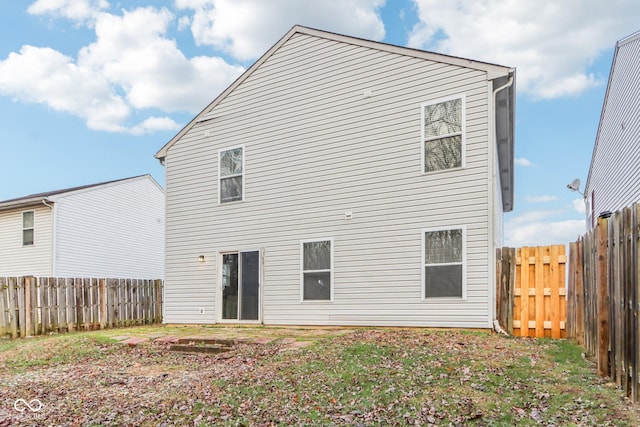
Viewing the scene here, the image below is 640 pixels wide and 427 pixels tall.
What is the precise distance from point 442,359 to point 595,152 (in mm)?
19475

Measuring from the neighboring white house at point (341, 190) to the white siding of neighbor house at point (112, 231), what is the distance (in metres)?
6.80

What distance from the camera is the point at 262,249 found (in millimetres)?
12484

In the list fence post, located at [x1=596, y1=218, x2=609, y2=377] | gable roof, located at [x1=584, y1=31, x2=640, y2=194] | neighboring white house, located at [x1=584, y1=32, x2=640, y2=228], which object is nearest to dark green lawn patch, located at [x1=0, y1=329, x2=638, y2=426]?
fence post, located at [x1=596, y1=218, x2=609, y2=377]

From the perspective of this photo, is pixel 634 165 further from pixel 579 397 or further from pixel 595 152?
pixel 579 397

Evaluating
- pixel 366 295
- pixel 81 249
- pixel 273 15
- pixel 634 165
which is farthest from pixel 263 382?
pixel 81 249

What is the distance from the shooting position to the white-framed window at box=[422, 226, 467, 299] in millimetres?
9914

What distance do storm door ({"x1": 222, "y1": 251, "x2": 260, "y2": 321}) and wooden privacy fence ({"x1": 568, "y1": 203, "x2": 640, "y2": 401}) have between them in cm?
784

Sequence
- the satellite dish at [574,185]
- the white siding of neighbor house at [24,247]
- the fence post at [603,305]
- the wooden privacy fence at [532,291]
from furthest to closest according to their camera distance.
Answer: the satellite dish at [574,185], the white siding of neighbor house at [24,247], the wooden privacy fence at [532,291], the fence post at [603,305]

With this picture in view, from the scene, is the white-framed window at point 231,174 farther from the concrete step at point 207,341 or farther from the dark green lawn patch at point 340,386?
the dark green lawn patch at point 340,386

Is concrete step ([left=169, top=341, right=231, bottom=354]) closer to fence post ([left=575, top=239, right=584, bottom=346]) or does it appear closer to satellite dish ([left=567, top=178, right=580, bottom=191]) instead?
fence post ([left=575, top=239, right=584, bottom=346])

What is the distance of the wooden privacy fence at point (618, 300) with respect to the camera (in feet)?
15.3

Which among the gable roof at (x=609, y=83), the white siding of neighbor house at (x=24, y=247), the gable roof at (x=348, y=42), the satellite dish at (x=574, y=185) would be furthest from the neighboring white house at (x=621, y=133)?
the white siding of neighbor house at (x=24, y=247)

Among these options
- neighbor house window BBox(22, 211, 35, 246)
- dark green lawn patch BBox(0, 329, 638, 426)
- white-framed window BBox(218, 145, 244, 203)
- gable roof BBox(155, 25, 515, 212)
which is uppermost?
gable roof BBox(155, 25, 515, 212)

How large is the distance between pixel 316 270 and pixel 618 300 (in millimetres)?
7271
